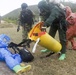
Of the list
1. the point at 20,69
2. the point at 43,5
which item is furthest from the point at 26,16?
→ the point at 20,69

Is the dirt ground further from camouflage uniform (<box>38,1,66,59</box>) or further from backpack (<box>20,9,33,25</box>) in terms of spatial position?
backpack (<box>20,9,33,25</box>)

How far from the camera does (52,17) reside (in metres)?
6.40

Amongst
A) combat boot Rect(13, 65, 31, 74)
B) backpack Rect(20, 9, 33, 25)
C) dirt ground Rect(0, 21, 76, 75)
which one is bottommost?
dirt ground Rect(0, 21, 76, 75)

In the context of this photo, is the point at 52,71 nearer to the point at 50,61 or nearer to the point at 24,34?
the point at 50,61

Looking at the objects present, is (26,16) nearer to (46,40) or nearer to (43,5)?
(43,5)

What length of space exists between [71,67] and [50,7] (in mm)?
1595

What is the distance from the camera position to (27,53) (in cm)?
666

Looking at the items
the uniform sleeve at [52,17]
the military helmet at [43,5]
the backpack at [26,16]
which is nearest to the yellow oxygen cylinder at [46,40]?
the uniform sleeve at [52,17]

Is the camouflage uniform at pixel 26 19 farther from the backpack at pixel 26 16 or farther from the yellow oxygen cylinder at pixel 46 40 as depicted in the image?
the yellow oxygen cylinder at pixel 46 40

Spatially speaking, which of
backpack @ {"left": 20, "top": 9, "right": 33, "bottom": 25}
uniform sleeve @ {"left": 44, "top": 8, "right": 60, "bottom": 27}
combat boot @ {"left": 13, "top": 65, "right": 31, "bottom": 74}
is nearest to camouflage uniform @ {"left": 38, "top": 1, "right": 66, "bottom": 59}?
uniform sleeve @ {"left": 44, "top": 8, "right": 60, "bottom": 27}

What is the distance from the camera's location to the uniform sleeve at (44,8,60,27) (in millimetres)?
6328

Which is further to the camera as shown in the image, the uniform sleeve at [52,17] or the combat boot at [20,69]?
the uniform sleeve at [52,17]

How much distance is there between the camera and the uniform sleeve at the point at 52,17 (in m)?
6.33

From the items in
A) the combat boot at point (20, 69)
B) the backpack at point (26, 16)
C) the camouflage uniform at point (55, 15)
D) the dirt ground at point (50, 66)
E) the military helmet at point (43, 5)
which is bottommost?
the dirt ground at point (50, 66)
